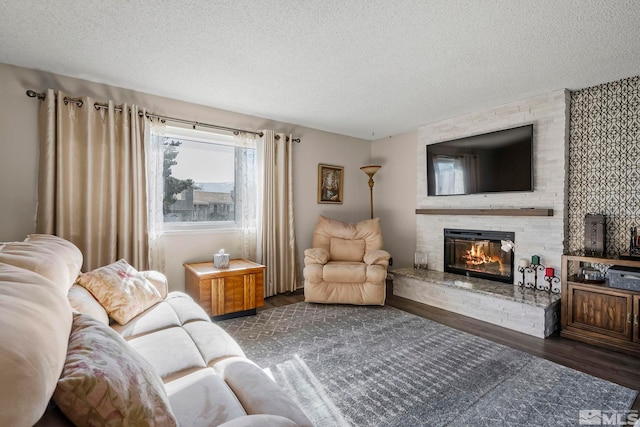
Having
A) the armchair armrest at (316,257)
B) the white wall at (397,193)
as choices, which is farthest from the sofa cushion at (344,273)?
the white wall at (397,193)

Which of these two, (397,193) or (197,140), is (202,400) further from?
(397,193)

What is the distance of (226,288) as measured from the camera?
3182mm

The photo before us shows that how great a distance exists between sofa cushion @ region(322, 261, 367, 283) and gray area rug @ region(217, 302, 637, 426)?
0.64 meters

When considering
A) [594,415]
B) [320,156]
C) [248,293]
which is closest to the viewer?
[594,415]

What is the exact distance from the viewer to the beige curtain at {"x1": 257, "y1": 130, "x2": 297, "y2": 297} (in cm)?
402

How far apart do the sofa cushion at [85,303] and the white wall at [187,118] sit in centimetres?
144

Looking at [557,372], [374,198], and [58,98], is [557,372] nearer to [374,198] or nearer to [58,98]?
[374,198]

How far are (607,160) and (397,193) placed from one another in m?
2.51

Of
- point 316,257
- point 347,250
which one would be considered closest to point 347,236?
point 347,250

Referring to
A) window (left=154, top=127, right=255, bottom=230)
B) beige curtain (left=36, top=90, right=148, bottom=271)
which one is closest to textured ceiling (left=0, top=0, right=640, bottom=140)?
beige curtain (left=36, top=90, right=148, bottom=271)

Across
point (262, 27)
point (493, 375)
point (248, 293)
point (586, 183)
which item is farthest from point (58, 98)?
point (586, 183)

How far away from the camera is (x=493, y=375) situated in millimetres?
2137

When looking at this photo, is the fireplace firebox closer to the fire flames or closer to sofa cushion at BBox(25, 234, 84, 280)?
the fire flames

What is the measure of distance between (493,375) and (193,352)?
2003mm
